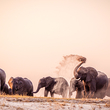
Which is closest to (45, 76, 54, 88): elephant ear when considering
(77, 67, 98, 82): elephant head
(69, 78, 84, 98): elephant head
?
(69, 78, 84, 98): elephant head

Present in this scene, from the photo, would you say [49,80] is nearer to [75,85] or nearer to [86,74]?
[75,85]

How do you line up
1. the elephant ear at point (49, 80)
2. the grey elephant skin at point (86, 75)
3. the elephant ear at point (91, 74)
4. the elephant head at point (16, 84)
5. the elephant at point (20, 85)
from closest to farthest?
1. the grey elephant skin at point (86, 75)
2. the elephant ear at point (91, 74)
3. the elephant head at point (16, 84)
4. the elephant at point (20, 85)
5. the elephant ear at point (49, 80)

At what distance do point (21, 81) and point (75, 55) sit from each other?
35.0 feet

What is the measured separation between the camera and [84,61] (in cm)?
2658

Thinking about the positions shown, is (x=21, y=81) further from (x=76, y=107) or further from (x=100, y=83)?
(x=76, y=107)

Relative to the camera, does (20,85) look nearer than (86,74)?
No

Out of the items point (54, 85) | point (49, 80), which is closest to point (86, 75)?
point (54, 85)

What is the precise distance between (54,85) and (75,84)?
4841 millimetres

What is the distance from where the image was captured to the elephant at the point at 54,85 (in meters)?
37.1

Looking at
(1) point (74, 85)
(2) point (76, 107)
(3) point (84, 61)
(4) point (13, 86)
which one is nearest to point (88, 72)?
(3) point (84, 61)

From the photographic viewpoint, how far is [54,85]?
37.3 metres

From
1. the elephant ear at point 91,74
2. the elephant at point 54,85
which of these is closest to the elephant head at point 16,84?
the elephant at point 54,85

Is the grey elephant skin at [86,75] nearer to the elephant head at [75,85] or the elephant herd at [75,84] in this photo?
the elephant herd at [75,84]

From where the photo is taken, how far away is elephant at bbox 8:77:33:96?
31.9 m
